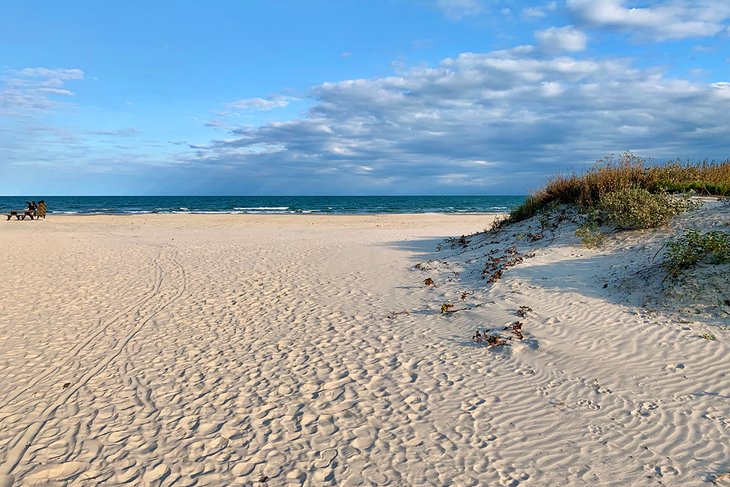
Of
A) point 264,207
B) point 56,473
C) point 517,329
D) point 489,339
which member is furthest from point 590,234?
point 264,207

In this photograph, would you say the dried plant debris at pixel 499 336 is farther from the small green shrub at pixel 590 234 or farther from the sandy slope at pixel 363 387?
the small green shrub at pixel 590 234

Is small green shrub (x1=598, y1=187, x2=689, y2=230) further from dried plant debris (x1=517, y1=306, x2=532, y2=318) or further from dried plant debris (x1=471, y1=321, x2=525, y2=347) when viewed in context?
dried plant debris (x1=471, y1=321, x2=525, y2=347)

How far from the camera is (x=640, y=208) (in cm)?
1155

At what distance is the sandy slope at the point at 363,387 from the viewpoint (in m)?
4.40

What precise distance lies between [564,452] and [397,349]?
3.16 metres

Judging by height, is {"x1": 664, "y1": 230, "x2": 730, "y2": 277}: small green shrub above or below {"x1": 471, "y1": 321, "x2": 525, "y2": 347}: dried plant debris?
above

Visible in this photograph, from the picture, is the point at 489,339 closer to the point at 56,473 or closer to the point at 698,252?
the point at 698,252

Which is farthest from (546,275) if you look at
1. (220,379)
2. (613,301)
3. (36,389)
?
(36,389)

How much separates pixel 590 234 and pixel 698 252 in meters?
3.58

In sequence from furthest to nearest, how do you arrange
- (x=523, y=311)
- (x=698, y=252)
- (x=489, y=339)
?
(x=698, y=252)
(x=523, y=311)
(x=489, y=339)

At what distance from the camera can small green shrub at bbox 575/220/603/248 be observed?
11.8 m

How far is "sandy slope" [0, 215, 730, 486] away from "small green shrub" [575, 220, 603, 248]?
0.53m

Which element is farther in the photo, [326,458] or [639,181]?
[639,181]

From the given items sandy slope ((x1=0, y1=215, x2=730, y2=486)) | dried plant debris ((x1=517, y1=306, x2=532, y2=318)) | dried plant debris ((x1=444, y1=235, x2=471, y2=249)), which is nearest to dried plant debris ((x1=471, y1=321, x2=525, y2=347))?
sandy slope ((x1=0, y1=215, x2=730, y2=486))
